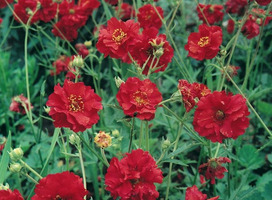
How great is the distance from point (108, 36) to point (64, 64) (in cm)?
83

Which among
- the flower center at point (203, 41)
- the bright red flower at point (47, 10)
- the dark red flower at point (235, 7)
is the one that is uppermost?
the bright red flower at point (47, 10)

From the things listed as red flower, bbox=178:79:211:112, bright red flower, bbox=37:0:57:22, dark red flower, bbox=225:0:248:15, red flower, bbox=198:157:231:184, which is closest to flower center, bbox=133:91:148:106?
red flower, bbox=178:79:211:112

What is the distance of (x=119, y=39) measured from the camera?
1260mm

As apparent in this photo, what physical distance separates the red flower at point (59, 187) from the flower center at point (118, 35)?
0.48 meters

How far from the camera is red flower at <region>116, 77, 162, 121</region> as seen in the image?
107cm

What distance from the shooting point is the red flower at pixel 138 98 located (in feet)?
3.52

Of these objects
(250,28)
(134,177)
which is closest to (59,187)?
(134,177)

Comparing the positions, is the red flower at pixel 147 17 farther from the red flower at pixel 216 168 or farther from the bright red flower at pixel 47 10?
the red flower at pixel 216 168

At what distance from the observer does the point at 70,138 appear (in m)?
1.27

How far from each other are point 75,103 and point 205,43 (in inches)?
20.0

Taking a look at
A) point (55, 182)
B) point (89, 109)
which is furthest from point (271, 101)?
point (55, 182)

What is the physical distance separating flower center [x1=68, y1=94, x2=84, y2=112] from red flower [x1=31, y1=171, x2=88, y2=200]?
8.2 inches

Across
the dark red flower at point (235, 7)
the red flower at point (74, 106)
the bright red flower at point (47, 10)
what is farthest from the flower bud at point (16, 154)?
the dark red flower at point (235, 7)

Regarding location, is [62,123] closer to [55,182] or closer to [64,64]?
[55,182]
